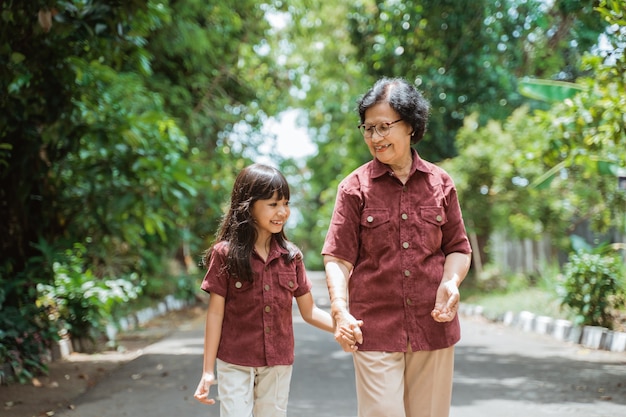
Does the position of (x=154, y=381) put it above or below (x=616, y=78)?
below

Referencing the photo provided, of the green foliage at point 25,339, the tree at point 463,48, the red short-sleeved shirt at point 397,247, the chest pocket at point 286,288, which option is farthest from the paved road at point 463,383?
the tree at point 463,48

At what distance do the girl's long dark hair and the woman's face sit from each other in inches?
19.8

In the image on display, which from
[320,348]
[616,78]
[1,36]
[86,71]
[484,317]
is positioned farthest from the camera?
[484,317]

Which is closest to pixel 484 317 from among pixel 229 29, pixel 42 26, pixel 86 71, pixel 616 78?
pixel 229 29

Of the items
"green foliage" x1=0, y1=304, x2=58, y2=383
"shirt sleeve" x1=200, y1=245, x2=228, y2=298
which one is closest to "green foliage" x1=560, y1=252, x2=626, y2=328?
"green foliage" x1=0, y1=304, x2=58, y2=383

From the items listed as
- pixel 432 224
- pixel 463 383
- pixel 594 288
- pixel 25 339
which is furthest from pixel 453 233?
pixel 594 288

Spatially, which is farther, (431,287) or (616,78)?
(616,78)

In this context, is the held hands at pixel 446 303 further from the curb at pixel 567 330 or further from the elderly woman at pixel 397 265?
the curb at pixel 567 330

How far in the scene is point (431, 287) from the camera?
3.51 meters

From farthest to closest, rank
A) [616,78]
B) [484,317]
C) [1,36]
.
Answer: [484,317] < [616,78] < [1,36]

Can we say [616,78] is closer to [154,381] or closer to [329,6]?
[154,381]

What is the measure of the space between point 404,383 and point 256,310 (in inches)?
29.8

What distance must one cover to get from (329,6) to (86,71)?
15839mm

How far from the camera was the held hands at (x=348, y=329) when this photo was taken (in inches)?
132
